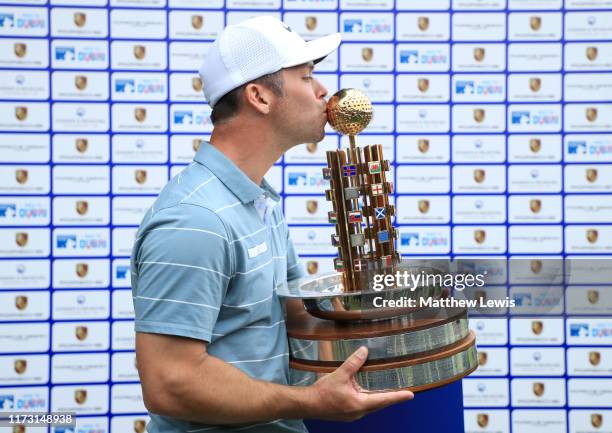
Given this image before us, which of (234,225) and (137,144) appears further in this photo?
(137,144)

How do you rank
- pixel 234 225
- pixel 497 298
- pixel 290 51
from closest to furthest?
pixel 234 225 → pixel 290 51 → pixel 497 298

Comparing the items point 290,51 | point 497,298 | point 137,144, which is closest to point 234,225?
point 290,51

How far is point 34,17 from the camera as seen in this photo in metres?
2.81

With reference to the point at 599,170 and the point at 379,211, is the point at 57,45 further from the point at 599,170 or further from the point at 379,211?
the point at 599,170

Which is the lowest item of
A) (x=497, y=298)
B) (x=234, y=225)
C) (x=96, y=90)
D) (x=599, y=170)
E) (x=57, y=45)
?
(x=497, y=298)

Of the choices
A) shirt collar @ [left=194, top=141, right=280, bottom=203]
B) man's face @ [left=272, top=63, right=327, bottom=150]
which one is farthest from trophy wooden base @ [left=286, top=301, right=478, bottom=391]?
man's face @ [left=272, top=63, right=327, bottom=150]

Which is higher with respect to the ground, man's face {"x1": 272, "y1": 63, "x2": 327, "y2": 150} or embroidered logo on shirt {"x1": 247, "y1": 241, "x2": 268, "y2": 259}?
man's face {"x1": 272, "y1": 63, "x2": 327, "y2": 150}

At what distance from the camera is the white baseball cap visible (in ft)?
4.19

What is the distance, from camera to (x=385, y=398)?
1.06 metres

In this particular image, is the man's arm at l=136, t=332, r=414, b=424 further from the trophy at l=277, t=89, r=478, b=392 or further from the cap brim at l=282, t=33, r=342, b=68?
the cap brim at l=282, t=33, r=342, b=68

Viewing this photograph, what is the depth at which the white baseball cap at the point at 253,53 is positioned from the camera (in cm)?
128

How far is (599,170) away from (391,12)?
1.12 metres

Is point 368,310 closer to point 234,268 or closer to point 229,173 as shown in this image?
point 234,268

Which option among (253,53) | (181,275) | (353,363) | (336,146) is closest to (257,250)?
(181,275)
